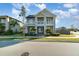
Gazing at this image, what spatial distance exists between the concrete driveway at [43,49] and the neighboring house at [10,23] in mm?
282

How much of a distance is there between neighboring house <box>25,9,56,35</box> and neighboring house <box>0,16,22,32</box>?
16 centimetres

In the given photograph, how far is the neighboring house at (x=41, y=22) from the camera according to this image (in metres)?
4.02

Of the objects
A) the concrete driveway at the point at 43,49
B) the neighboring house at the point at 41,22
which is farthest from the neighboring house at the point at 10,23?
the concrete driveway at the point at 43,49

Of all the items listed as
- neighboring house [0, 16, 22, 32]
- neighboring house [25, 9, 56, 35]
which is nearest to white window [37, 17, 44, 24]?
neighboring house [25, 9, 56, 35]

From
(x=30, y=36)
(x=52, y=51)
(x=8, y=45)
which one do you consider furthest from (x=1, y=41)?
(x=52, y=51)

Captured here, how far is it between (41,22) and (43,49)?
446 mm

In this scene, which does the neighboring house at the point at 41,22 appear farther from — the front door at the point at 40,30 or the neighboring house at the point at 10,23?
the neighboring house at the point at 10,23

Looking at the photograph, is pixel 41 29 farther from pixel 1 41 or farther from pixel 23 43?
pixel 1 41

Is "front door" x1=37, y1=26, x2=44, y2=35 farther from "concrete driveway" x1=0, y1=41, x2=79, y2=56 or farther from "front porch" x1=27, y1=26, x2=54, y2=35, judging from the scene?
"concrete driveway" x1=0, y1=41, x2=79, y2=56

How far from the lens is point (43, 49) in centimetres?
400

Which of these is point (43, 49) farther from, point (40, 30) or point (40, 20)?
point (40, 20)

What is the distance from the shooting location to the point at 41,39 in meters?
4.10

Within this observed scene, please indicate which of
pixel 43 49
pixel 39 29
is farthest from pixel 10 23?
pixel 43 49

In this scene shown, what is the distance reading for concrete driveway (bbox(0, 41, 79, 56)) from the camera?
13.0ft
